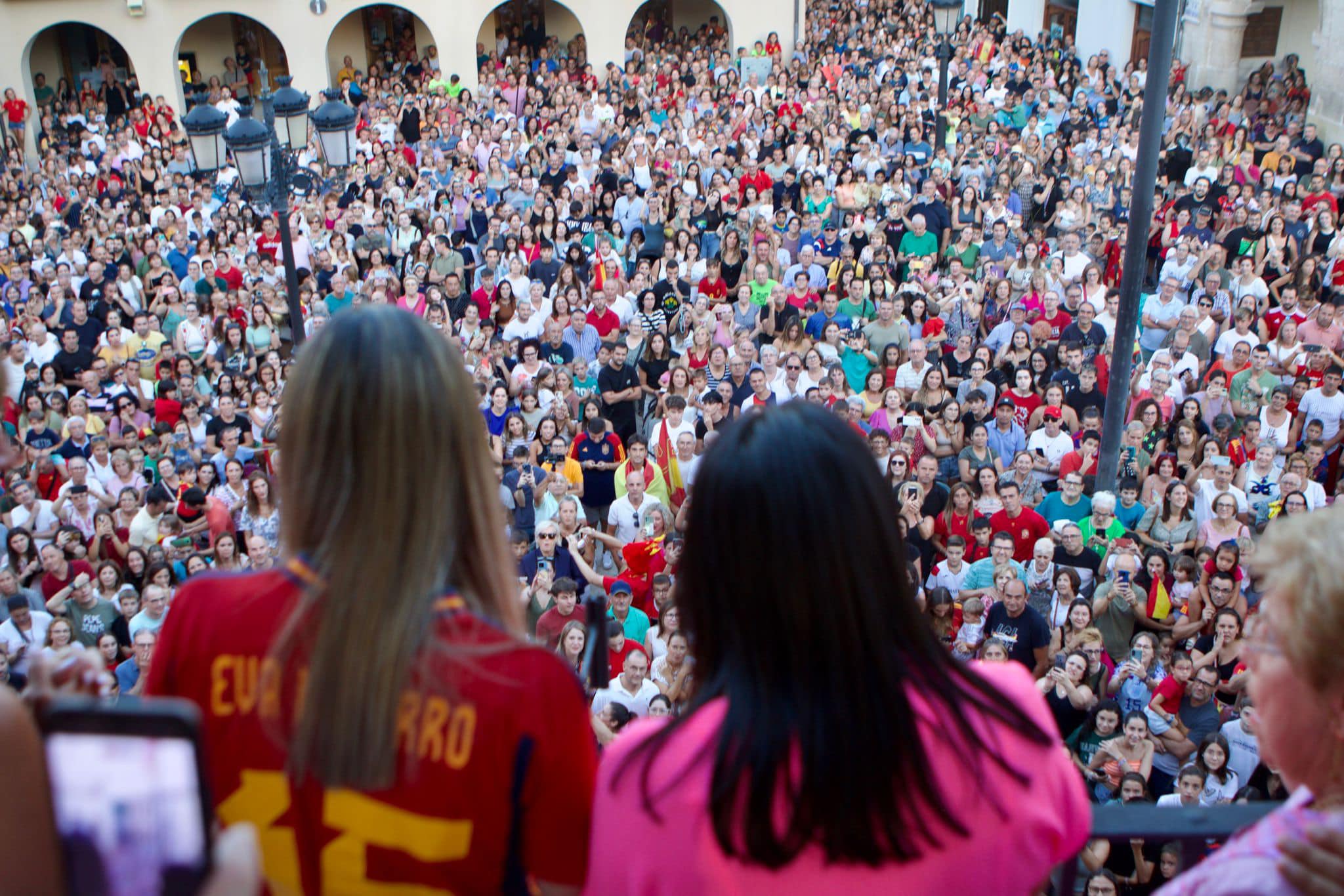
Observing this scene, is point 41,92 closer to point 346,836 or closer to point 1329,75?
point 1329,75

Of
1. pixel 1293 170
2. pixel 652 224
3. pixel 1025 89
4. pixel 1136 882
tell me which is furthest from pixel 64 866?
pixel 1025 89

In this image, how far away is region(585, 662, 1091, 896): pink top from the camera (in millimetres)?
1276

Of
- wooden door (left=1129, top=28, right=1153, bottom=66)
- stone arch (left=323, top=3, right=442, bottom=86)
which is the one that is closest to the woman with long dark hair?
wooden door (left=1129, top=28, right=1153, bottom=66)

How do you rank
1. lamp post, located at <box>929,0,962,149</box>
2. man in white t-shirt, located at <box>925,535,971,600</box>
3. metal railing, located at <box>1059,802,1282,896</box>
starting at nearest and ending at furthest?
metal railing, located at <box>1059,802,1282,896</box> → man in white t-shirt, located at <box>925,535,971,600</box> → lamp post, located at <box>929,0,962,149</box>

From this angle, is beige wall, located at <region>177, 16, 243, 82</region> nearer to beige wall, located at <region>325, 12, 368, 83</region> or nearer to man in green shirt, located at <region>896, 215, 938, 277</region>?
beige wall, located at <region>325, 12, 368, 83</region>

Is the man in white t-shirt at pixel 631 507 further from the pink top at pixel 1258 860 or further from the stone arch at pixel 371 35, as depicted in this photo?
the stone arch at pixel 371 35

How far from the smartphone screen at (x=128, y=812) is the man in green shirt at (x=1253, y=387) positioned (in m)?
8.84

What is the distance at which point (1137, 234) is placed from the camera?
7.09 metres

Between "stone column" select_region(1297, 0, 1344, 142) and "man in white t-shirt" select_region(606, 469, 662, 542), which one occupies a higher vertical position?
"stone column" select_region(1297, 0, 1344, 142)

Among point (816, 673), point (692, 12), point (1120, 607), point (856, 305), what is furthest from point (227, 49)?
point (816, 673)

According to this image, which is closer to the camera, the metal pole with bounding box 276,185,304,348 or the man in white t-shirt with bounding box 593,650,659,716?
the man in white t-shirt with bounding box 593,650,659,716

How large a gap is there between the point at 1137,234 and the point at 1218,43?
13.1 metres

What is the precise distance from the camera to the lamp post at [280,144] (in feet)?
24.3

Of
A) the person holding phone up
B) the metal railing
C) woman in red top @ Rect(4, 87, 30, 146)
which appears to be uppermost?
woman in red top @ Rect(4, 87, 30, 146)
